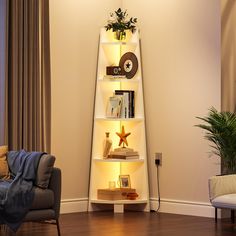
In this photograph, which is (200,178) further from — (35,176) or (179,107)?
(35,176)

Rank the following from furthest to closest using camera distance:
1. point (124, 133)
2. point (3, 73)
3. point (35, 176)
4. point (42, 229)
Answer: point (124, 133) < point (3, 73) < point (42, 229) < point (35, 176)

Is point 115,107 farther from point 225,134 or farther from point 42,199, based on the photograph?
point 42,199

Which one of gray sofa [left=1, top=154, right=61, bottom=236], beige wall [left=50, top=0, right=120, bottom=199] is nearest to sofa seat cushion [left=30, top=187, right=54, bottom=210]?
gray sofa [left=1, top=154, right=61, bottom=236]

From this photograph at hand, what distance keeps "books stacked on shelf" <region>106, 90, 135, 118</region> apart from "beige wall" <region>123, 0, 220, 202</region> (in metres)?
0.25

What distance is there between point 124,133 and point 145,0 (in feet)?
5.36

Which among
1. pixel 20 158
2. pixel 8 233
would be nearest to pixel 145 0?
pixel 20 158

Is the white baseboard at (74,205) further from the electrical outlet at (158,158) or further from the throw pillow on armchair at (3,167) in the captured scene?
the throw pillow on armchair at (3,167)

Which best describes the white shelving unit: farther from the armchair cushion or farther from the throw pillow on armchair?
the armchair cushion

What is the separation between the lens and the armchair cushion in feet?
17.0

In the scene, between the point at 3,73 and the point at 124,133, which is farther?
the point at 124,133

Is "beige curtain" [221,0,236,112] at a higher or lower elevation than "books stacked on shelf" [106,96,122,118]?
higher

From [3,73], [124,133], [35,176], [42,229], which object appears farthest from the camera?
[124,133]

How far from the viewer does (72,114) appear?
6.92 metres

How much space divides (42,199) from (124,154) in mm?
1883
